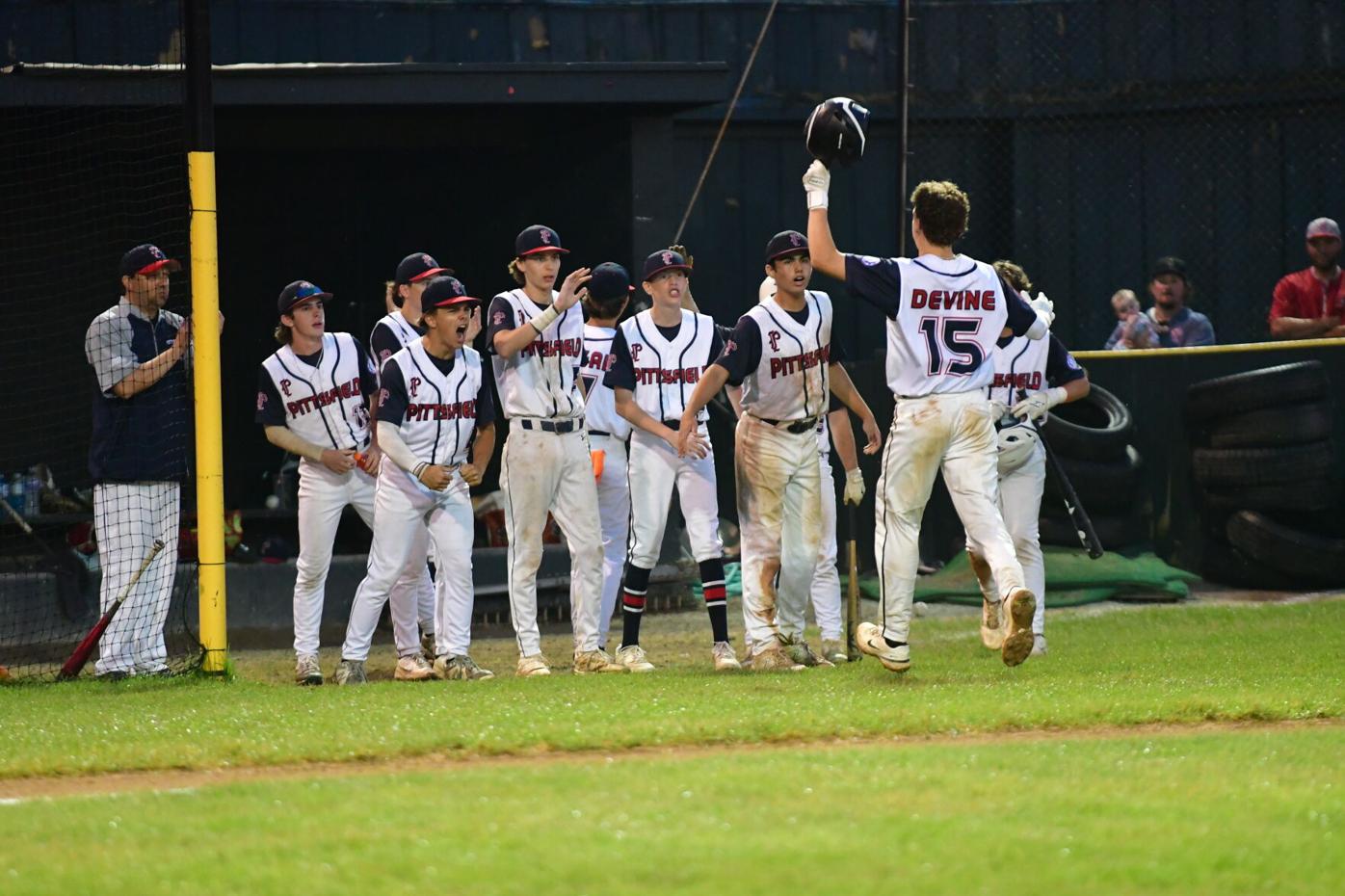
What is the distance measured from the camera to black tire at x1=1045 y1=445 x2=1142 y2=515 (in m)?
13.2

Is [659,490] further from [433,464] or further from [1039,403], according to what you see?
[1039,403]

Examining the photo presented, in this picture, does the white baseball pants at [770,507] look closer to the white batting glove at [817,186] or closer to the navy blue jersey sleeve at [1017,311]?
the navy blue jersey sleeve at [1017,311]

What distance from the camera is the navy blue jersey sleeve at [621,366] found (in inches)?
376

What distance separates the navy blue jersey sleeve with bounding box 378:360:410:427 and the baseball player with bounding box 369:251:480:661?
654 millimetres

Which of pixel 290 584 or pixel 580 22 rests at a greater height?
pixel 580 22

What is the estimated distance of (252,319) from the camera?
15258mm

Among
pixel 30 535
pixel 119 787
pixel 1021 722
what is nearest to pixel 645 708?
pixel 1021 722

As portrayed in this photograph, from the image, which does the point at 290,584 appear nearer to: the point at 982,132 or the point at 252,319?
the point at 252,319

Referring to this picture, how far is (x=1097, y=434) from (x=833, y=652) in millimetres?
4388

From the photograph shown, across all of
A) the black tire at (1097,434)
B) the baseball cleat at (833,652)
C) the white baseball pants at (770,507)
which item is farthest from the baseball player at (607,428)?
the black tire at (1097,434)

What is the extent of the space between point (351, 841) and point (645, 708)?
2.54m

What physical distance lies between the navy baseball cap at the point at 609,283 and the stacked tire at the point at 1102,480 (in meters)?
4.30

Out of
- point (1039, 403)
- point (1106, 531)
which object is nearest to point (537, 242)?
point (1039, 403)

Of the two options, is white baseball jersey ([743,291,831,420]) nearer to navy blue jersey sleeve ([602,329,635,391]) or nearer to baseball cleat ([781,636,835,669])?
navy blue jersey sleeve ([602,329,635,391])
